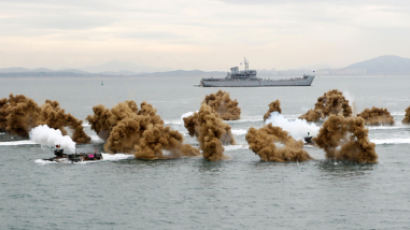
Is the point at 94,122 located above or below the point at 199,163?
above

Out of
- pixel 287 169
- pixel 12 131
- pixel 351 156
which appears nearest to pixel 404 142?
pixel 351 156

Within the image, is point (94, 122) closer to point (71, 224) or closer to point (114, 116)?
point (114, 116)

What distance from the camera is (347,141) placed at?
6681 cm

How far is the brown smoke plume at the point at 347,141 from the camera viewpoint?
65.5m

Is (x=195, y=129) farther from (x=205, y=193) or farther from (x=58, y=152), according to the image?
(x=205, y=193)

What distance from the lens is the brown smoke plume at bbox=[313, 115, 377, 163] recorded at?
65.5m

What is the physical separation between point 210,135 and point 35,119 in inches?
1441

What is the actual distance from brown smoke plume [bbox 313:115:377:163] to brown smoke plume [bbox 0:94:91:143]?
37288mm

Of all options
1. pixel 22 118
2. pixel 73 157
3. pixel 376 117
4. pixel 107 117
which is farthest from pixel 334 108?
pixel 73 157

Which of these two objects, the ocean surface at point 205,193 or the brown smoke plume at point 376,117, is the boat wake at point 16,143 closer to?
the ocean surface at point 205,193

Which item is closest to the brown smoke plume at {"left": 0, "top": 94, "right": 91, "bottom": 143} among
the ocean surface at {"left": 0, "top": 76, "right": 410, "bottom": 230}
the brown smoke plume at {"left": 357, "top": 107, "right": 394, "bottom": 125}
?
the ocean surface at {"left": 0, "top": 76, "right": 410, "bottom": 230}

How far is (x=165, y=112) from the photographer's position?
142 metres

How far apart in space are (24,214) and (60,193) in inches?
257

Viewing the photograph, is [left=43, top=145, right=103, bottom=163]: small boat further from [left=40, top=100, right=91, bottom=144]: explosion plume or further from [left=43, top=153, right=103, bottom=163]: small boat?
[left=40, top=100, right=91, bottom=144]: explosion plume
